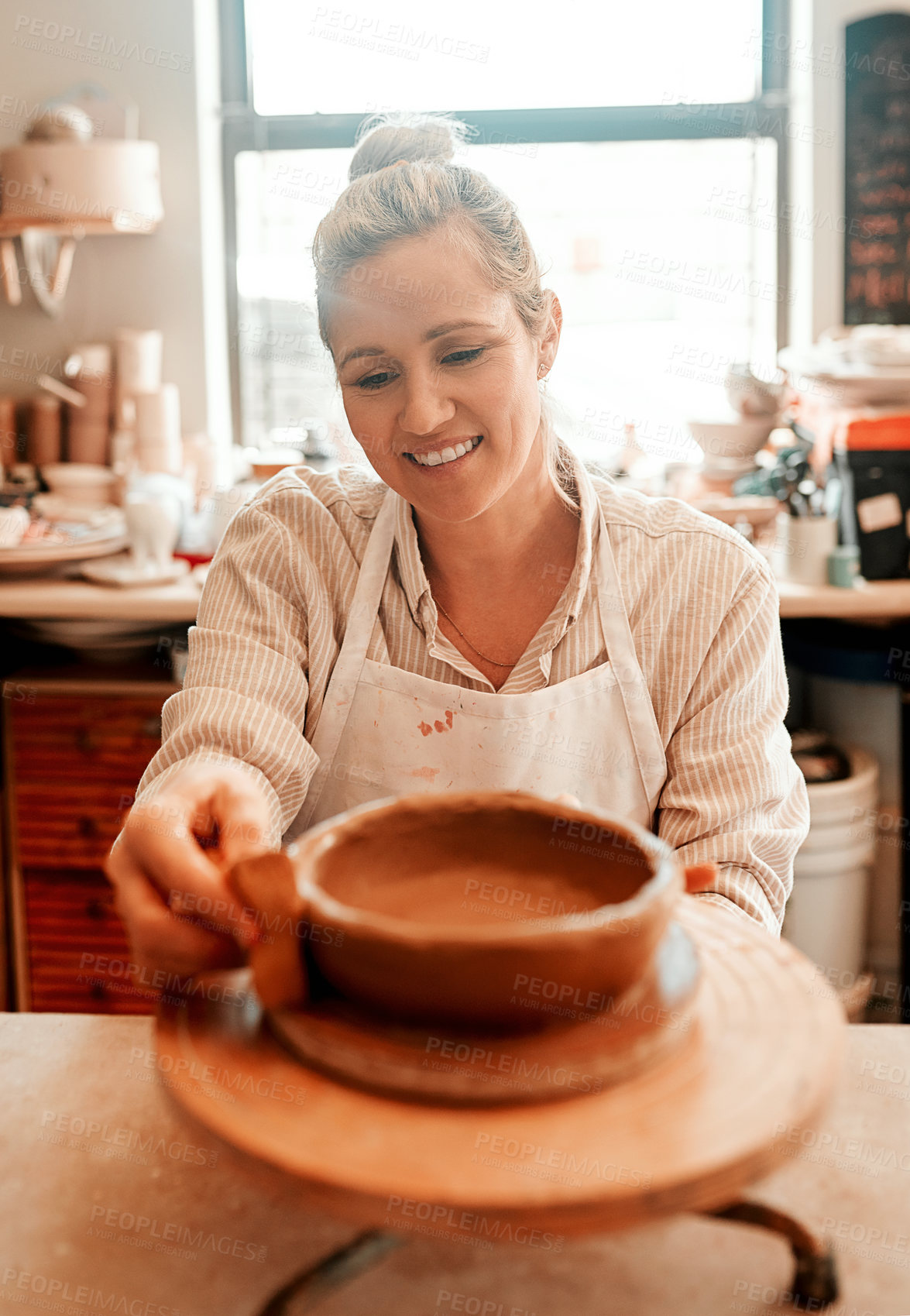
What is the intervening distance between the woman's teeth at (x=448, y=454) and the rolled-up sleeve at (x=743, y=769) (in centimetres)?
38

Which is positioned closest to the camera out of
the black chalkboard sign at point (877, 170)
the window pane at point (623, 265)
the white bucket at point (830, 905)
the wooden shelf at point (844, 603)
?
the wooden shelf at point (844, 603)

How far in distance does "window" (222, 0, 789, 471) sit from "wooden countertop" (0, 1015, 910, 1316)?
2539mm

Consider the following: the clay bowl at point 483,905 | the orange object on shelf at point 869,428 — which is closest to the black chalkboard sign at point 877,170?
the orange object on shelf at point 869,428

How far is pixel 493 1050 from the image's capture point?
701mm

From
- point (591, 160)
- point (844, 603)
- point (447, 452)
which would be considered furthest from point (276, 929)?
point (591, 160)

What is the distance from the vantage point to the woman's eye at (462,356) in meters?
1.37

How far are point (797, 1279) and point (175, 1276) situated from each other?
0.43m

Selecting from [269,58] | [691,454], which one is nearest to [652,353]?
[691,454]

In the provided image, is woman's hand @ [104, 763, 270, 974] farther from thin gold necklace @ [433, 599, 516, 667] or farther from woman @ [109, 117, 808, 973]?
thin gold necklace @ [433, 599, 516, 667]

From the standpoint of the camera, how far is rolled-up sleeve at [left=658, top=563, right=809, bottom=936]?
1.35 m

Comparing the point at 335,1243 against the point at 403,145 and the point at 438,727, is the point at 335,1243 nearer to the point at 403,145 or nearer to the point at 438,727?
the point at 438,727

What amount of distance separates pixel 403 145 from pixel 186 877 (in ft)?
3.39

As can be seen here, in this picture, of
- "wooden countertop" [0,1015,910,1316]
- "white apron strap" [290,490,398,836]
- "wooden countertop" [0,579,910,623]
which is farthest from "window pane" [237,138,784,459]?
"wooden countertop" [0,1015,910,1316]

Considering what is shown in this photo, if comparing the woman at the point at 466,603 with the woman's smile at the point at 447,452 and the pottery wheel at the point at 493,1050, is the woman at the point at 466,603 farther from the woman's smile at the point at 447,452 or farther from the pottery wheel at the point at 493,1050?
the pottery wheel at the point at 493,1050
